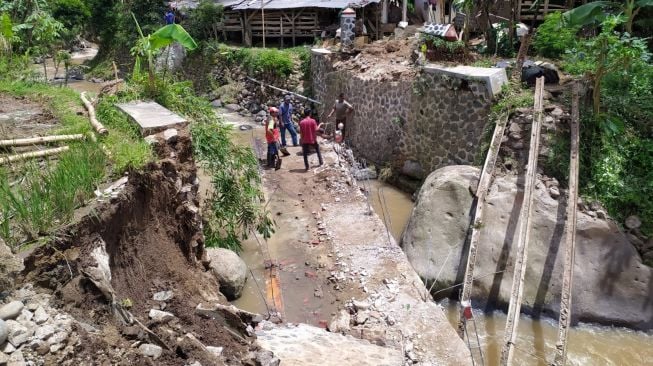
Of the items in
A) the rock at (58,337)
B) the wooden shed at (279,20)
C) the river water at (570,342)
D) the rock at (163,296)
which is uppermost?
the wooden shed at (279,20)

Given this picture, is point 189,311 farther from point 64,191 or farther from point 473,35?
point 473,35

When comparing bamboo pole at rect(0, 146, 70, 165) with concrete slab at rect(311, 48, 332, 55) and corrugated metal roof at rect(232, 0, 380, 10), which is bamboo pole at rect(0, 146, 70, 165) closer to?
concrete slab at rect(311, 48, 332, 55)

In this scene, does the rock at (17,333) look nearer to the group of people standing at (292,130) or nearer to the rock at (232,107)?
the group of people standing at (292,130)

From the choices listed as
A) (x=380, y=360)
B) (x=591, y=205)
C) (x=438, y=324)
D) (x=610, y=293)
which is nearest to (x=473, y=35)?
(x=591, y=205)

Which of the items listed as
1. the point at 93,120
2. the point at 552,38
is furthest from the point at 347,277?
the point at 552,38

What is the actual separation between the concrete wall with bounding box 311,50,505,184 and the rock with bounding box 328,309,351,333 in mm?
5632

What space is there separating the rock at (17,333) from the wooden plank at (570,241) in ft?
17.4

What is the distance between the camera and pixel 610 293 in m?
7.99

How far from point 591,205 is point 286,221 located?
5.61m

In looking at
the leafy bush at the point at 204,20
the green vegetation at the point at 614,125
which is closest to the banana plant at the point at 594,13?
the green vegetation at the point at 614,125

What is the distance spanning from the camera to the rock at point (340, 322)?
6.53m

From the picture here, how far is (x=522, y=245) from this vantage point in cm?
704

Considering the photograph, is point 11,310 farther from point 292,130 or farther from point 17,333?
point 292,130

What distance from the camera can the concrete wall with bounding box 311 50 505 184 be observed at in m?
11.1
